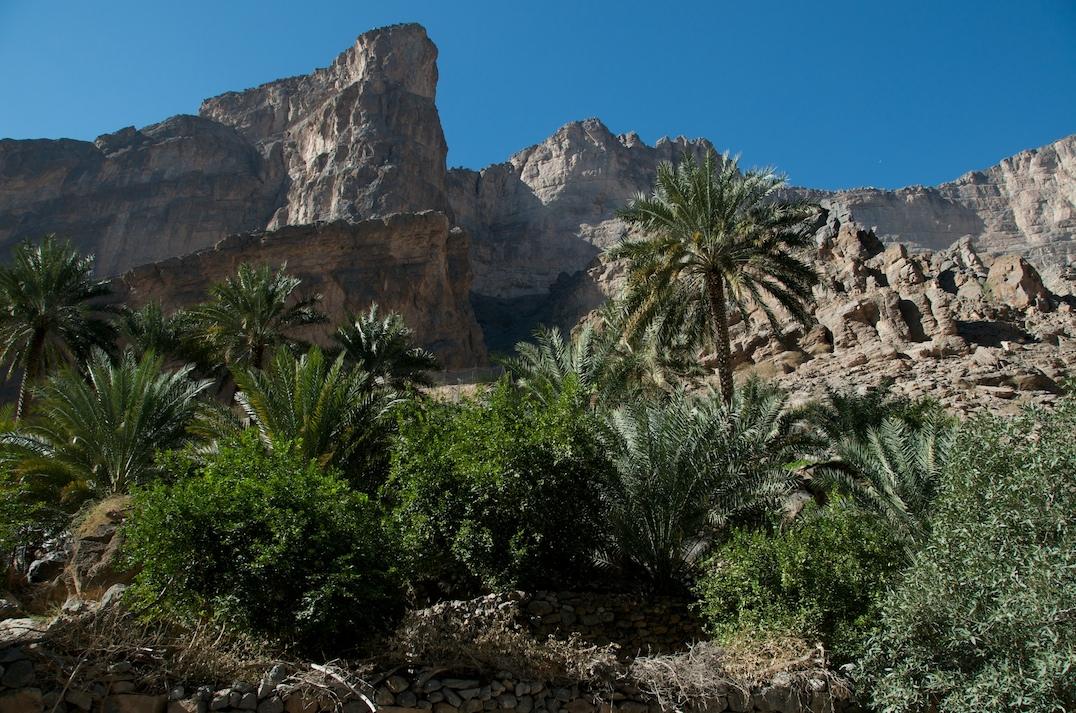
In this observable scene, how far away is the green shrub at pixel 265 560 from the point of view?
297 inches

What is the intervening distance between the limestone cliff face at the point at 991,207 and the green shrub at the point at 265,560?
9660 cm

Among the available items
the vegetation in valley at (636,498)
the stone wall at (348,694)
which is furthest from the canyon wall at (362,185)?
→ the stone wall at (348,694)

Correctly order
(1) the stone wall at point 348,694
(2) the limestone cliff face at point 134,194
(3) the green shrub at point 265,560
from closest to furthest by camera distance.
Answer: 1. (1) the stone wall at point 348,694
2. (3) the green shrub at point 265,560
3. (2) the limestone cliff face at point 134,194

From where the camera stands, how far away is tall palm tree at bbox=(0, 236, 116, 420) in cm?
2000

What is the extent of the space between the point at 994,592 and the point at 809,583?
1867mm

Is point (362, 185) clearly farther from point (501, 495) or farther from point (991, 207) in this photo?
point (991, 207)

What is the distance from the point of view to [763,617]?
349 inches

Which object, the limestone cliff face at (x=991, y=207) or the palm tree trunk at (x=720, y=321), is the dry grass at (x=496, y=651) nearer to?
the palm tree trunk at (x=720, y=321)

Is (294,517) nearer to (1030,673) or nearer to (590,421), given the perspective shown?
(590,421)

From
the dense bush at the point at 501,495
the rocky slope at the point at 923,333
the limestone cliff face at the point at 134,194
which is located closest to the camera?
the dense bush at the point at 501,495

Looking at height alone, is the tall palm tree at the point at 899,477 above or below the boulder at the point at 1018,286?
below

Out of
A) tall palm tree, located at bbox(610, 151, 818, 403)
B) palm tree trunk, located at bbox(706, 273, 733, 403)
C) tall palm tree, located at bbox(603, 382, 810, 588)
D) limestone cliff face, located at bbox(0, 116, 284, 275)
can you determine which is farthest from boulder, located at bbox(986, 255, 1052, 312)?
limestone cliff face, located at bbox(0, 116, 284, 275)

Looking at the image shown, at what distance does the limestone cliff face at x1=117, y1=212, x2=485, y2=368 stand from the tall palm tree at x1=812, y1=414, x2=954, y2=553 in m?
38.7

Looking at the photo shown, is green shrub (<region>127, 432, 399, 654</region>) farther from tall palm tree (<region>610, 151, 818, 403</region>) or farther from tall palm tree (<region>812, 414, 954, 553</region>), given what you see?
tall palm tree (<region>610, 151, 818, 403</region>)
